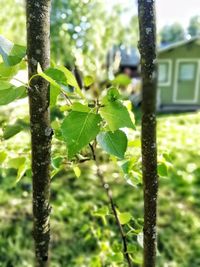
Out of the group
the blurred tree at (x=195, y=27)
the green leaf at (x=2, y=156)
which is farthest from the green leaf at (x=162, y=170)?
the blurred tree at (x=195, y=27)

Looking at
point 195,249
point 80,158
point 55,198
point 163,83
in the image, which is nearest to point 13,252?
point 55,198

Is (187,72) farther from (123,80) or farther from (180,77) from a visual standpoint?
(123,80)

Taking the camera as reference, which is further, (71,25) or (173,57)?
(173,57)

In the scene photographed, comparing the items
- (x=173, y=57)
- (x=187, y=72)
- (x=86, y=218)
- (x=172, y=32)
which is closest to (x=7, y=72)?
(x=86, y=218)

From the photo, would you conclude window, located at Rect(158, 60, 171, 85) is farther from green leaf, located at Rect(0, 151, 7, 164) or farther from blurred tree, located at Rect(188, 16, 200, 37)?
blurred tree, located at Rect(188, 16, 200, 37)

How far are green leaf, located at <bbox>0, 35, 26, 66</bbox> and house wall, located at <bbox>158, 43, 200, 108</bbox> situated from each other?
2059 centimetres

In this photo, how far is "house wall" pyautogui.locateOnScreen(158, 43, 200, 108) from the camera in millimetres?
21016

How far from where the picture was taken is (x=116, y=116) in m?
0.72

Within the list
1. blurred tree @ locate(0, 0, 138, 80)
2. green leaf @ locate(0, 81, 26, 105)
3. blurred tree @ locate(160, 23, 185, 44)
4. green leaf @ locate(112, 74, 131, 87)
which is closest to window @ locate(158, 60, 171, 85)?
blurred tree @ locate(0, 0, 138, 80)

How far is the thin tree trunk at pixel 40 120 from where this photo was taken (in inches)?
29.4

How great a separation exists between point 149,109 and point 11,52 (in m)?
0.31

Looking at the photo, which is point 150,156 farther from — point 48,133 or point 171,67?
point 171,67

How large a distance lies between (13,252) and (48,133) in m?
3.73

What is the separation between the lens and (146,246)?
86 cm
